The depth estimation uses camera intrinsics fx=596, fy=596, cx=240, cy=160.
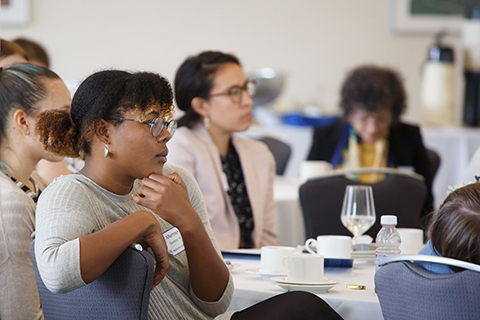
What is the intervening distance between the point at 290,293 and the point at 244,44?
4798mm

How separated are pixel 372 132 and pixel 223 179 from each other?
150 cm

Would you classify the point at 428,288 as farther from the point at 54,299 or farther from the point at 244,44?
the point at 244,44

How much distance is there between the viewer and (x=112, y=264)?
1227mm

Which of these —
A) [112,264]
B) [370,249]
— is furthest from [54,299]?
[370,249]

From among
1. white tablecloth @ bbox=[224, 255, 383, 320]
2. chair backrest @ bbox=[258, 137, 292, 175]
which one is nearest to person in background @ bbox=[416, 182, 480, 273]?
white tablecloth @ bbox=[224, 255, 383, 320]

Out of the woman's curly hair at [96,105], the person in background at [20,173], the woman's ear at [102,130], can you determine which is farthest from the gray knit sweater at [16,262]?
the woman's ear at [102,130]

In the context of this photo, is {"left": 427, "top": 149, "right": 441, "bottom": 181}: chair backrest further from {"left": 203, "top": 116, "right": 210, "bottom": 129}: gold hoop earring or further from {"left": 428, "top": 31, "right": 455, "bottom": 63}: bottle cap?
{"left": 428, "top": 31, "right": 455, "bottom": 63}: bottle cap

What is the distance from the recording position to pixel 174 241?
1499 millimetres

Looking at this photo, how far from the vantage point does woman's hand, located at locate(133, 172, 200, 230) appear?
1.36m

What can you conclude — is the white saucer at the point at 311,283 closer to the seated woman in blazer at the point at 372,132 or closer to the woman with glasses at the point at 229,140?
the woman with glasses at the point at 229,140

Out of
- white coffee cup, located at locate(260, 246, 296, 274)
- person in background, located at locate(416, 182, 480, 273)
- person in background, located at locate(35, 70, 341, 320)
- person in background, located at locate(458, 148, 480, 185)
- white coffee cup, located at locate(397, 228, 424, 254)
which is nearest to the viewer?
person in background, located at locate(416, 182, 480, 273)

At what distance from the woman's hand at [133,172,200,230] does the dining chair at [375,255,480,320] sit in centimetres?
47

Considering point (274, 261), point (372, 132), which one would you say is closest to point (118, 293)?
point (274, 261)

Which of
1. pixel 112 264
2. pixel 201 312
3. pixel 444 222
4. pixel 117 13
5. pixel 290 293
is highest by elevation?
pixel 117 13
